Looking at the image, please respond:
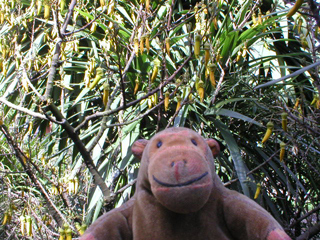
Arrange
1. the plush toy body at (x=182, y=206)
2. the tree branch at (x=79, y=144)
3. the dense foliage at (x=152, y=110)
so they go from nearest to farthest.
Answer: the plush toy body at (x=182, y=206)
the tree branch at (x=79, y=144)
the dense foliage at (x=152, y=110)

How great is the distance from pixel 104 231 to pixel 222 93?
2.45 m

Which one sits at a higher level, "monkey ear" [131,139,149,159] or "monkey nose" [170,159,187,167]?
"monkey nose" [170,159,187,167]

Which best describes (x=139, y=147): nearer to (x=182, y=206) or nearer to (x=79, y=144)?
(x=182, y=206)

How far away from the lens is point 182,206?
3.39 feet

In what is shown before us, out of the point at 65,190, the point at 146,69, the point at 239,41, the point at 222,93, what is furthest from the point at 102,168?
A: the point at 239,41

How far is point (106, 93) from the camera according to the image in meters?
1.88

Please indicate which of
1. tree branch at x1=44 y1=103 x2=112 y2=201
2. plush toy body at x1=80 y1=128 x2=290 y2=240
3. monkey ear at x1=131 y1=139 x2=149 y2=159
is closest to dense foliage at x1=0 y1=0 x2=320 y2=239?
tree branch at x1=44 y1=103 x2=112 y2=201

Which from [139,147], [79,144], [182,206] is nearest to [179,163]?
[182,206]

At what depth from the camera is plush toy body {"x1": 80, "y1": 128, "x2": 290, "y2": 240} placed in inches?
40.9

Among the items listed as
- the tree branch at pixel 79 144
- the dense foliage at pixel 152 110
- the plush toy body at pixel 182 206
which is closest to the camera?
the plush toy body at pixel 182 206

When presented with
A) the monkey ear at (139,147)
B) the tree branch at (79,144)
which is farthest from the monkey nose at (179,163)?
the tree branch at (79,144)

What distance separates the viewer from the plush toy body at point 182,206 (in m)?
1.04

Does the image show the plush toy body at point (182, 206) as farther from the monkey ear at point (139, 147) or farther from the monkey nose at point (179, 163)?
the monkey ear at point (139, 147)

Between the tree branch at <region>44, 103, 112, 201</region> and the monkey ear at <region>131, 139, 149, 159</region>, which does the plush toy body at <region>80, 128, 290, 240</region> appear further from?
the tree branch at <region>44, 103, 112, 201</region>
